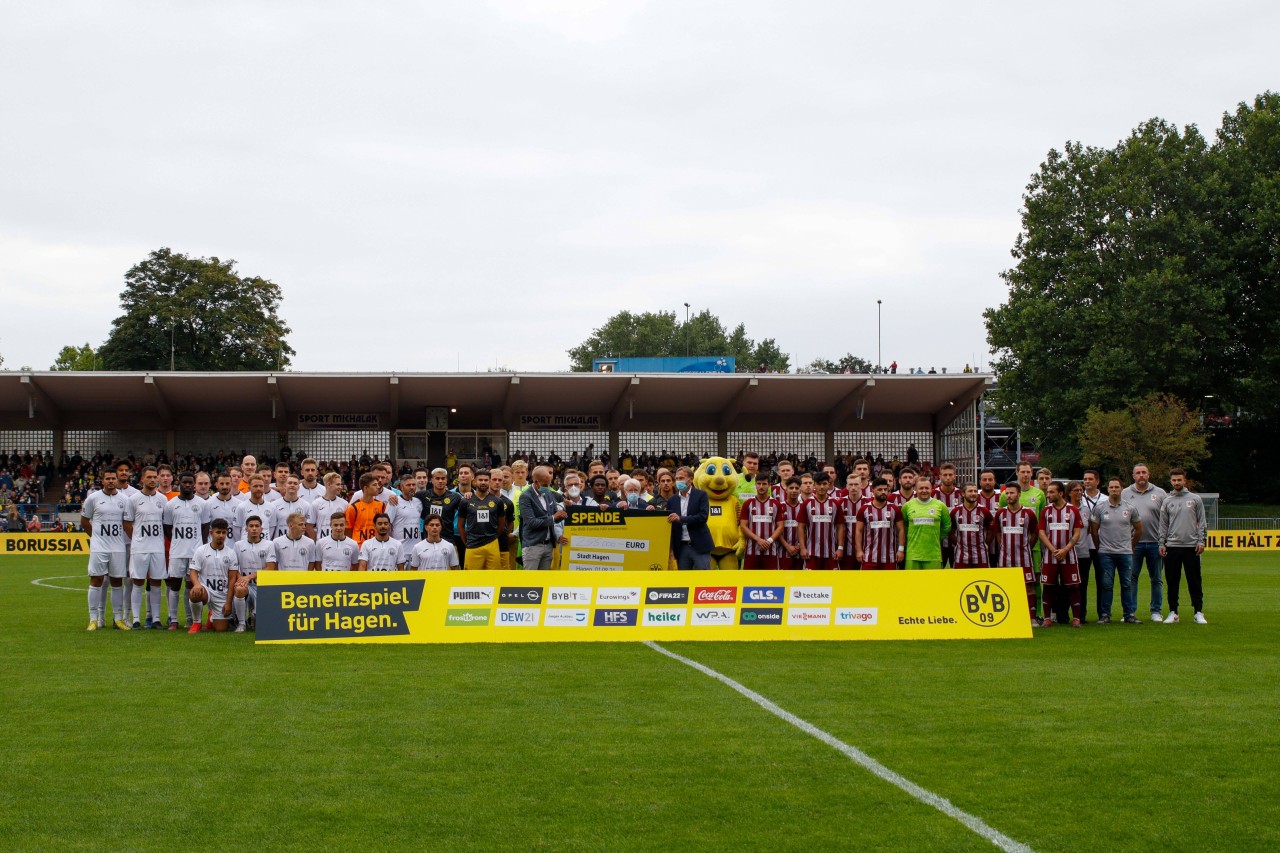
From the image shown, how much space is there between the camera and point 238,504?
14.0 metres

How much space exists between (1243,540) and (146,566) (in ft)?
102

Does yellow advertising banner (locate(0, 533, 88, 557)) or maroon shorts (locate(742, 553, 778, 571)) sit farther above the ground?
maroon shorts (locate(742, 553, 778, 571))

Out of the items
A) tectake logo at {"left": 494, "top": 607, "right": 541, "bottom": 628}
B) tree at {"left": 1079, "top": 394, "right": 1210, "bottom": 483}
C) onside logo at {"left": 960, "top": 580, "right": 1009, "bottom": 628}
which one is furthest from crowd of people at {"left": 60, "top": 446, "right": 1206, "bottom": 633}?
tree at {"left": 1079, "top": 394, "right": 1210, "bottom": 483}

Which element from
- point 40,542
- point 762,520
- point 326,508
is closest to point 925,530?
point 762,520

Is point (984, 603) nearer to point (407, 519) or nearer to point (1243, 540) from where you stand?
point (407, 519)

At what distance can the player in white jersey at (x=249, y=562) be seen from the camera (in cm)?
1302

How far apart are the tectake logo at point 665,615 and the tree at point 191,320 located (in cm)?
5793

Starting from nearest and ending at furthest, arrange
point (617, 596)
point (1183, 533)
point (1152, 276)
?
point (617, 596) → point (1183, 533) → point (1152, 276)

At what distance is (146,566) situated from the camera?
13250mm

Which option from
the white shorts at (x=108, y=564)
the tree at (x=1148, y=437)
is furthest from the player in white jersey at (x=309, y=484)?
the tree at (x=1148, y=437)

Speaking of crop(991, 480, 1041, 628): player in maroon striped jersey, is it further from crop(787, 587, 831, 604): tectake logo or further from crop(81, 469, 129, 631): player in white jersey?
crop(81, 469, 129, 631): player in white jersey

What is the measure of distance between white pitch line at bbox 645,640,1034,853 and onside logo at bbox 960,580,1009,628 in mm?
3760

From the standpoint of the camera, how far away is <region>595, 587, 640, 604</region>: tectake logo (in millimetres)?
11938

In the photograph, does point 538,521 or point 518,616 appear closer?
point 518,616
